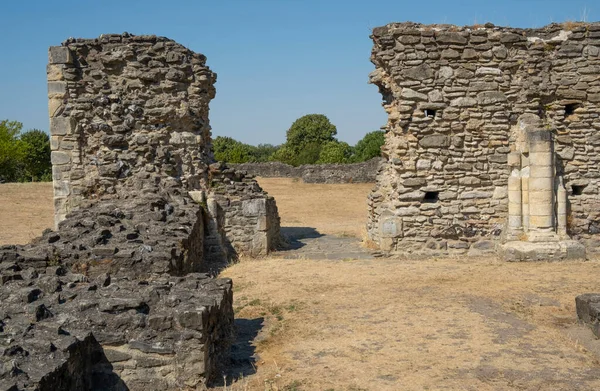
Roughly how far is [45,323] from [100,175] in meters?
7.69

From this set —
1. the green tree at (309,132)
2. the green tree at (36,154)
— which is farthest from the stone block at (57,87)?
the green tree at (309,132)

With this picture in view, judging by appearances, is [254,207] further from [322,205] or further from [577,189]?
[322,205]

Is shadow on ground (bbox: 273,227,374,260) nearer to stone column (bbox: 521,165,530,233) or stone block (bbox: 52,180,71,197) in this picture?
stone column (bbox: 521,165,530,233)

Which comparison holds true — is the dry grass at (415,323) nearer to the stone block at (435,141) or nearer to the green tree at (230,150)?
the stone block at (435,141)

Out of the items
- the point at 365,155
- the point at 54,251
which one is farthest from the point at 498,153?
the point at 365,155

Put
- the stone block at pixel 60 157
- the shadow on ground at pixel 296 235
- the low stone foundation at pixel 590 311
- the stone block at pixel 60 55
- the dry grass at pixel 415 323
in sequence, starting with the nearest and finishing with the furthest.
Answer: the dry grass at pixel 415 323, the low stone foundation at pixel 590 311, the stone block at pixel 60 55, the stone block at pixel 60 157, the shadow on ground at pixel 296 235

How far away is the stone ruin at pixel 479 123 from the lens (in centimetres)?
1178

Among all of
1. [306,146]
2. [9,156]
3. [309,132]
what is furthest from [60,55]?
[309,132]

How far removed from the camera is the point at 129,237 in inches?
305

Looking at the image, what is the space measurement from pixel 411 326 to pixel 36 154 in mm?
43851

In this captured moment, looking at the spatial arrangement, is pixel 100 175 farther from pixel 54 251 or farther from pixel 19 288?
pixel 19 288

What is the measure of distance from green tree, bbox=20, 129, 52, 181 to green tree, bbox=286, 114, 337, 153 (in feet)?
76.1

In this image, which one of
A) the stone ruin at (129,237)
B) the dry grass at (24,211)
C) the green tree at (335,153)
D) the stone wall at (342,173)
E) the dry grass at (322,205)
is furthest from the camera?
the green tree at (335,153)

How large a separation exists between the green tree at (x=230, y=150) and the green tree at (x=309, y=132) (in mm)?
4773
